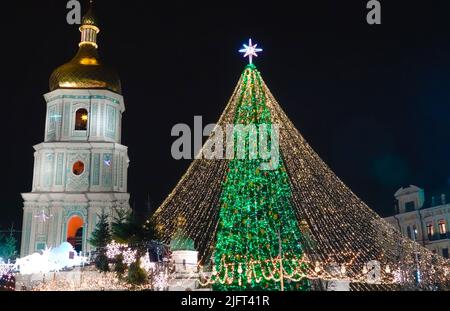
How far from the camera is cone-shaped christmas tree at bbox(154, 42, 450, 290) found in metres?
25.4

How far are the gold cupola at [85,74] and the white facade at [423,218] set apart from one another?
28.6 m

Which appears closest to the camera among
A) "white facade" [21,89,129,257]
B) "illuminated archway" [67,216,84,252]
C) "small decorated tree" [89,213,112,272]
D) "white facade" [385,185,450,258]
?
"small decorated tree" [89,213,112,272]

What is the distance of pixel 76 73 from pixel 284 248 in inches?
1248

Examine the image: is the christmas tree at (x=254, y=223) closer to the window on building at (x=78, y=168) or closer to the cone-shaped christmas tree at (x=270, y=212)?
the cone-shaped christmas tree at (x=270, y=212)

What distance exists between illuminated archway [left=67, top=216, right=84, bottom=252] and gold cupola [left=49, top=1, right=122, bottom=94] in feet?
38.5

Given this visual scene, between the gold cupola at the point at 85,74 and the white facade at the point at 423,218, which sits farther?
the gold cupola at the point at 85,74

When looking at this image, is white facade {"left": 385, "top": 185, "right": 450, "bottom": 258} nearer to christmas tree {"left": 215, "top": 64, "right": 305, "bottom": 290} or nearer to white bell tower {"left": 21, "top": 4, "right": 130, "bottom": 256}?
white bell tower {"left": 21, "top": 4, "right": 130, "bottom": 256}

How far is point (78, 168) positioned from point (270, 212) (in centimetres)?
2817

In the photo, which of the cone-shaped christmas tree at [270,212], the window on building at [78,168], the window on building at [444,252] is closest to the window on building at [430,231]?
the window on building at [444,252]

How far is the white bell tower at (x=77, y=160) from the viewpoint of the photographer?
47.6 m

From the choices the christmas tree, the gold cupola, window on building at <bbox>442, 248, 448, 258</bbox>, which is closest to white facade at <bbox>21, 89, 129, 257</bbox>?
the gold cupola

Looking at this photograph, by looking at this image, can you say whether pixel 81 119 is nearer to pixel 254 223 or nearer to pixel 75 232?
pixel 75 232
